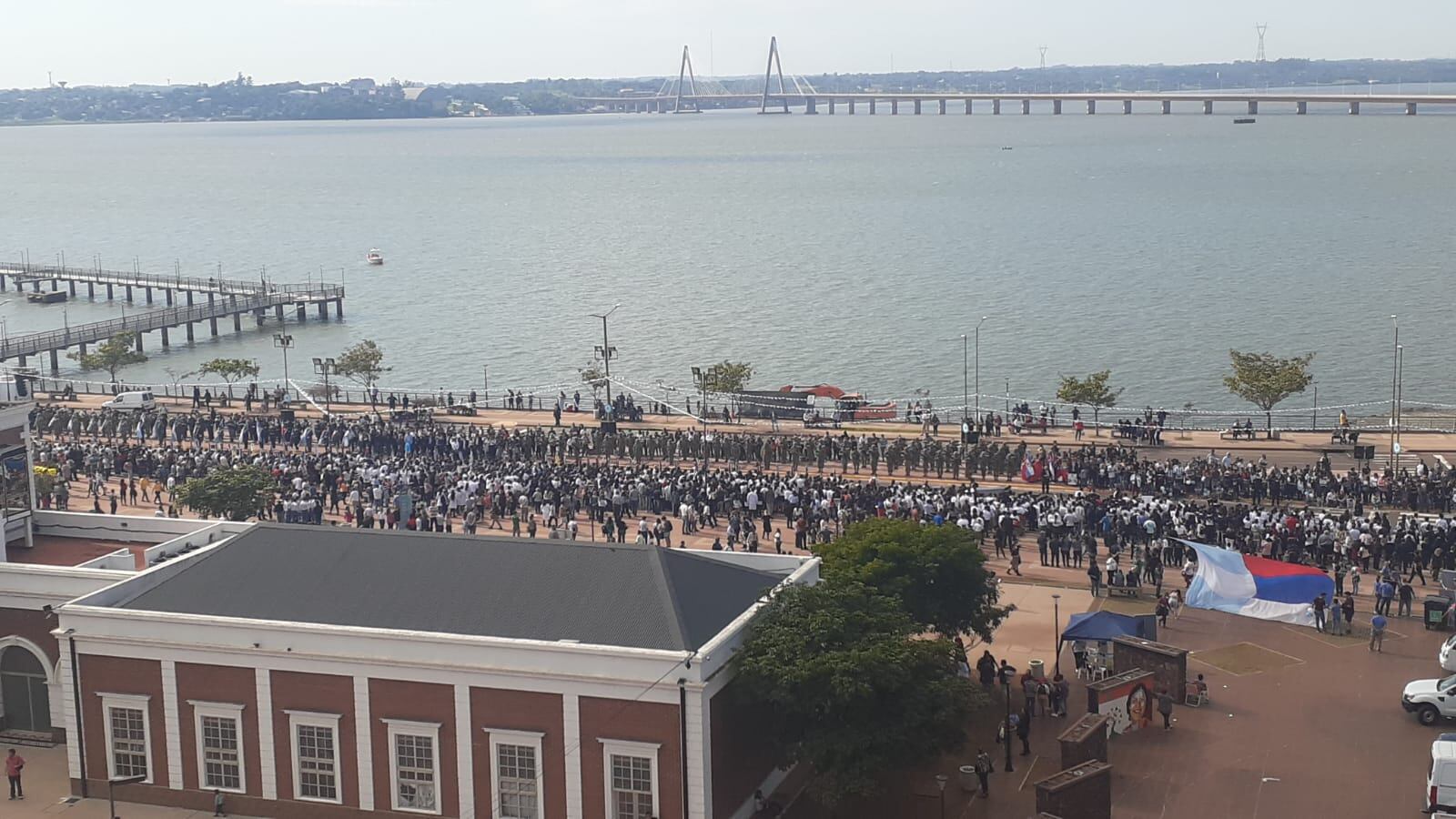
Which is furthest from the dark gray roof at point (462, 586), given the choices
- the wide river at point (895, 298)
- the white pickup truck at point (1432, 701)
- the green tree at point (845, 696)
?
the wide river at point (895, 298)

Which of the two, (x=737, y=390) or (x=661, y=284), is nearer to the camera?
(x=737, y=390)

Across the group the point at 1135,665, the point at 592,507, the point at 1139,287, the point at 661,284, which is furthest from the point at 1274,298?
the point at 1135,665

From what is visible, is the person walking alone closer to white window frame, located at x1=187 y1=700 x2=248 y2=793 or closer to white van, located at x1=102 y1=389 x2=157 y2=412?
white window frame, located at x1=187 y1=700 x2=248 y2=793

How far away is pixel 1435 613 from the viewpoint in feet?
133

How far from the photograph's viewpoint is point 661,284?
145 metres

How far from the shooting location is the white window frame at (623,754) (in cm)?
2964

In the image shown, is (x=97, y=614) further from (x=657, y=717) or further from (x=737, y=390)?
(x=737, y=390)

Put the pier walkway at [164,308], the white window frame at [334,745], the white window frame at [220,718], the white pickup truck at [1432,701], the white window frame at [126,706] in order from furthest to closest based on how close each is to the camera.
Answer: the pier walkway at [164,308], the white pickup truck at [1432,701], the white window frame at [126,706], the white window frame at [220,718], the white window frame at [334,745]

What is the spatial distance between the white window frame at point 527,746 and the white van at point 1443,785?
49.8ft

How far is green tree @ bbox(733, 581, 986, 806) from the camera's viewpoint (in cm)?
2997

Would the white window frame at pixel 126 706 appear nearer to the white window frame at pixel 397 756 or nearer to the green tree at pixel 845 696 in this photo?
the white window frame at pixel 397 756

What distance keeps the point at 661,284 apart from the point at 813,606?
375ft

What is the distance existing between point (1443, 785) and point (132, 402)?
190ft

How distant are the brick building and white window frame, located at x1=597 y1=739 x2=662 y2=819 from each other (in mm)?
36
